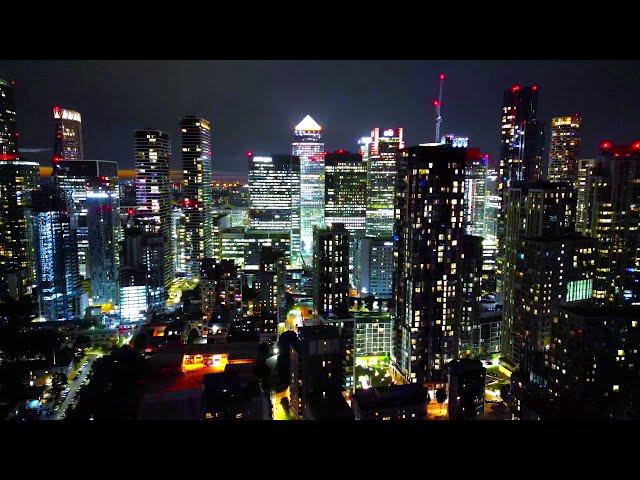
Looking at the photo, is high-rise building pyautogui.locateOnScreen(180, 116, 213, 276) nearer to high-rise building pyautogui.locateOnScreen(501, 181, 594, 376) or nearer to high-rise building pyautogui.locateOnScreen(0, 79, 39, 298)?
high-rise building pyautogui.locateOnScreen(0, 79, 39, 298)

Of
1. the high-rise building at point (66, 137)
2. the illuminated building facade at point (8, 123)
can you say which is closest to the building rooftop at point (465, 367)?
the illuminated building facade at point (8, 123)

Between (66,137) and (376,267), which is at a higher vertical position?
(66,137)

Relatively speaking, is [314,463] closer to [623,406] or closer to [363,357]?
[623,406]

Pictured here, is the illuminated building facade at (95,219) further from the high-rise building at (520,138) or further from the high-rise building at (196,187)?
the high-rise building at (520,138)

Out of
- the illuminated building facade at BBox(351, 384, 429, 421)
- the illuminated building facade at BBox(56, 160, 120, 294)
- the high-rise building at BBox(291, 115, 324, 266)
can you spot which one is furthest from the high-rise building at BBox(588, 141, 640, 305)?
the illuminated building facade at BBox(56, 160, 120, 294)

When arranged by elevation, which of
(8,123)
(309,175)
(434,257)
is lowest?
(434,257)

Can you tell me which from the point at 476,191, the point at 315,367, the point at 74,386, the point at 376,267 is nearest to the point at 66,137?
the point at 376,267

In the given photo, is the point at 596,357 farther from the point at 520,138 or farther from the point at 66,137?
the point at 66,137

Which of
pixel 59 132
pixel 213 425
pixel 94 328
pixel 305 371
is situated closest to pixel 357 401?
pixel 305 371
